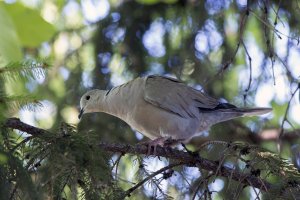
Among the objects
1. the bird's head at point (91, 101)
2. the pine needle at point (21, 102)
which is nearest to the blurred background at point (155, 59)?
the bird's head at point (91, 101)

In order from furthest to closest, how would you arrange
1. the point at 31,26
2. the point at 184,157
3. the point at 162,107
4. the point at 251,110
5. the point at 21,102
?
the point at 251,110
the point at 162,107
the point at 184,157
the point at 21,102
the point at 31,26

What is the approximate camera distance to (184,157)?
2.94 meters

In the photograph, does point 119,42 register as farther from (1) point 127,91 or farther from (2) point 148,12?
(1) point 127,91

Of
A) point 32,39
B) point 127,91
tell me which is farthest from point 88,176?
point 127,91

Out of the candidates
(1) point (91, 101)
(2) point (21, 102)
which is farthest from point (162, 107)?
(2) point (21, 102)

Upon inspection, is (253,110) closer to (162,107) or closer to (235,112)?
(235,112)

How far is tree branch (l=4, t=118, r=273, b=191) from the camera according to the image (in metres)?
2.21

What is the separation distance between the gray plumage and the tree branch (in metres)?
0.68

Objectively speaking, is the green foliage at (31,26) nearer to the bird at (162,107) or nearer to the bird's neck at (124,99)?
the bird at (162,107)

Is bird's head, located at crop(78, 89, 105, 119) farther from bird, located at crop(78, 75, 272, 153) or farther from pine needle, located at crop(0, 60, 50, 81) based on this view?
pine needle, located at crop(0, 60, 50, 81)

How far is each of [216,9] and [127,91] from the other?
0.98 metres

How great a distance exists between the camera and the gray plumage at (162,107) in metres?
3.77

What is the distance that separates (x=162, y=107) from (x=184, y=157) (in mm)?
927

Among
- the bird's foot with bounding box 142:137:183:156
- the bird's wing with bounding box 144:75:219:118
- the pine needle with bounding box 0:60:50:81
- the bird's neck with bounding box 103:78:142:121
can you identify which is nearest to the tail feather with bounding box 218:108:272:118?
the bird's wing with bounding box 144:75:219:118
